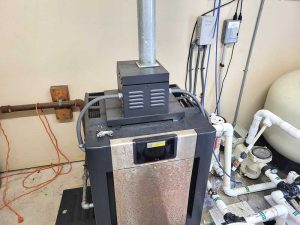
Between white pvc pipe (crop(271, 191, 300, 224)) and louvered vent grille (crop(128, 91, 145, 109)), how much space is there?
99 cm

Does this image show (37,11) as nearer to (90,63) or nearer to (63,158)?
(90,63)

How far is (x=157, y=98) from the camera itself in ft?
2.44

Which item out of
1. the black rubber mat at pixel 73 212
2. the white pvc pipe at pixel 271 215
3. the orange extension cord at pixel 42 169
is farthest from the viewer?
the orange extension cord at pixel 42 169

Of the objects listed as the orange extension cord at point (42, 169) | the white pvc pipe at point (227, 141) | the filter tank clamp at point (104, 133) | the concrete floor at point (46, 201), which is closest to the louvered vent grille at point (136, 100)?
the filter tank clamp at point (104, 133)

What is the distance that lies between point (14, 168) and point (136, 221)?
122 cm

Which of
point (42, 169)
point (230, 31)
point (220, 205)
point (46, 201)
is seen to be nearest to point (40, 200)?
point (46, 201)

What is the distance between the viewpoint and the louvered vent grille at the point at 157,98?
73 cm

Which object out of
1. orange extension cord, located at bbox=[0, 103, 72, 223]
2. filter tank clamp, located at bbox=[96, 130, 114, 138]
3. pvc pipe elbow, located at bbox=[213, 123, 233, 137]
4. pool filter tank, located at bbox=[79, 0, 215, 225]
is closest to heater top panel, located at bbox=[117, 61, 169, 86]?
pool filter tank, located at bbox=[79, 0, 215, 225]

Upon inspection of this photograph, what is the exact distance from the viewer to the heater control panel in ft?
2.22

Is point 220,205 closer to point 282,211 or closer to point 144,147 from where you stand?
point 282,211

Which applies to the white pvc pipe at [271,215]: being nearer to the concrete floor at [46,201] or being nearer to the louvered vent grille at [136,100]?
the concrete floor at [46,201]

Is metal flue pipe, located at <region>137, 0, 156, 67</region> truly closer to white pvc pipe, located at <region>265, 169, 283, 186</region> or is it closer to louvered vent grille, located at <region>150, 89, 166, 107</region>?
→ louvered vent grille, located at <region>150, 89, 166, 107</region>

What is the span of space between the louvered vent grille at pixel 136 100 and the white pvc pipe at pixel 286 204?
0.99 metres

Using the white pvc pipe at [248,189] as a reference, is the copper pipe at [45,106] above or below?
above
